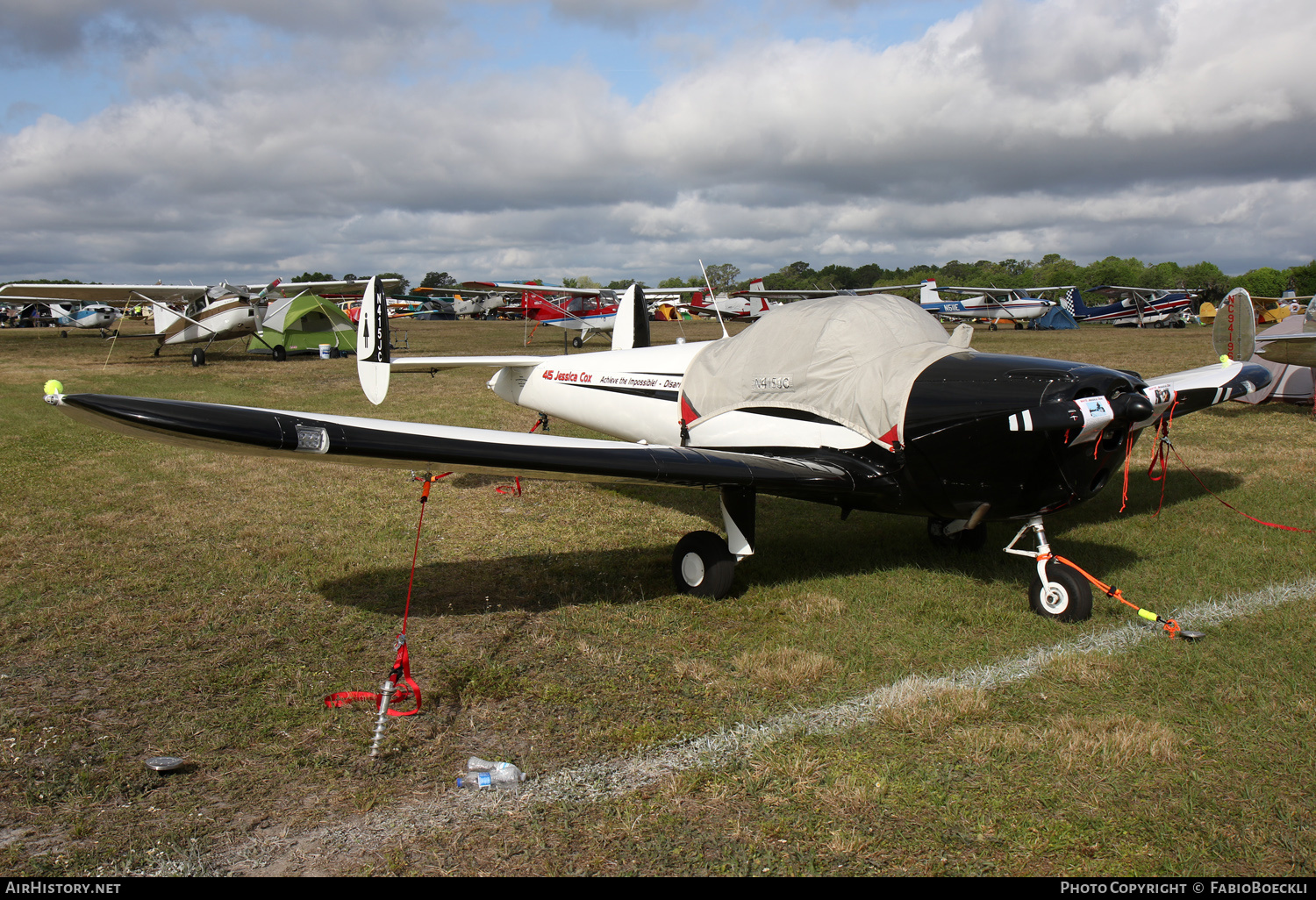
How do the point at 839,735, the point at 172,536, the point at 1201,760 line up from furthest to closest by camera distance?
the point at 172,536 → the point at 839,735 → the point at 1201,760

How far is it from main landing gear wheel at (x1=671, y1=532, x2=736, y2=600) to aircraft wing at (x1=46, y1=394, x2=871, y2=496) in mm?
545

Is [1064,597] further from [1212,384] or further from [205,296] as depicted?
[205,296]

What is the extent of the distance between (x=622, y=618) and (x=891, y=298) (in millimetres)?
3050

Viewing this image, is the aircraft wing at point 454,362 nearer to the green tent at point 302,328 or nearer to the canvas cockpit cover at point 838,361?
the canvas cockpit cover at point 838,361

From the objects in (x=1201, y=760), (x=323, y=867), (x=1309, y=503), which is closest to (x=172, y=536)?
(x=323, y=867)

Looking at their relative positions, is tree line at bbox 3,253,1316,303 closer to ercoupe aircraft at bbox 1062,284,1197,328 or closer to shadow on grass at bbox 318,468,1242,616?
ercoupe aircraft at bbox 1062,284,1197,328

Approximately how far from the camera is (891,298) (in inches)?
232

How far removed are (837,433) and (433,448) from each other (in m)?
2.66

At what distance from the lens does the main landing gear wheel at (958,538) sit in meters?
6.20

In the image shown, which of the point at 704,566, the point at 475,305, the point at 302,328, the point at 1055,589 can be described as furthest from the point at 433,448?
the point at 475,305

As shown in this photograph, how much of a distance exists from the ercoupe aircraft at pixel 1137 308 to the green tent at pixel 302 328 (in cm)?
3984

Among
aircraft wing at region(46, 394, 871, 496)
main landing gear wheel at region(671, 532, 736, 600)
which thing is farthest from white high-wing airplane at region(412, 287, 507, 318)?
aircraft wing at region(46, 394, 871, 496)

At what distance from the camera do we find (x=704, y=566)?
5.30m
